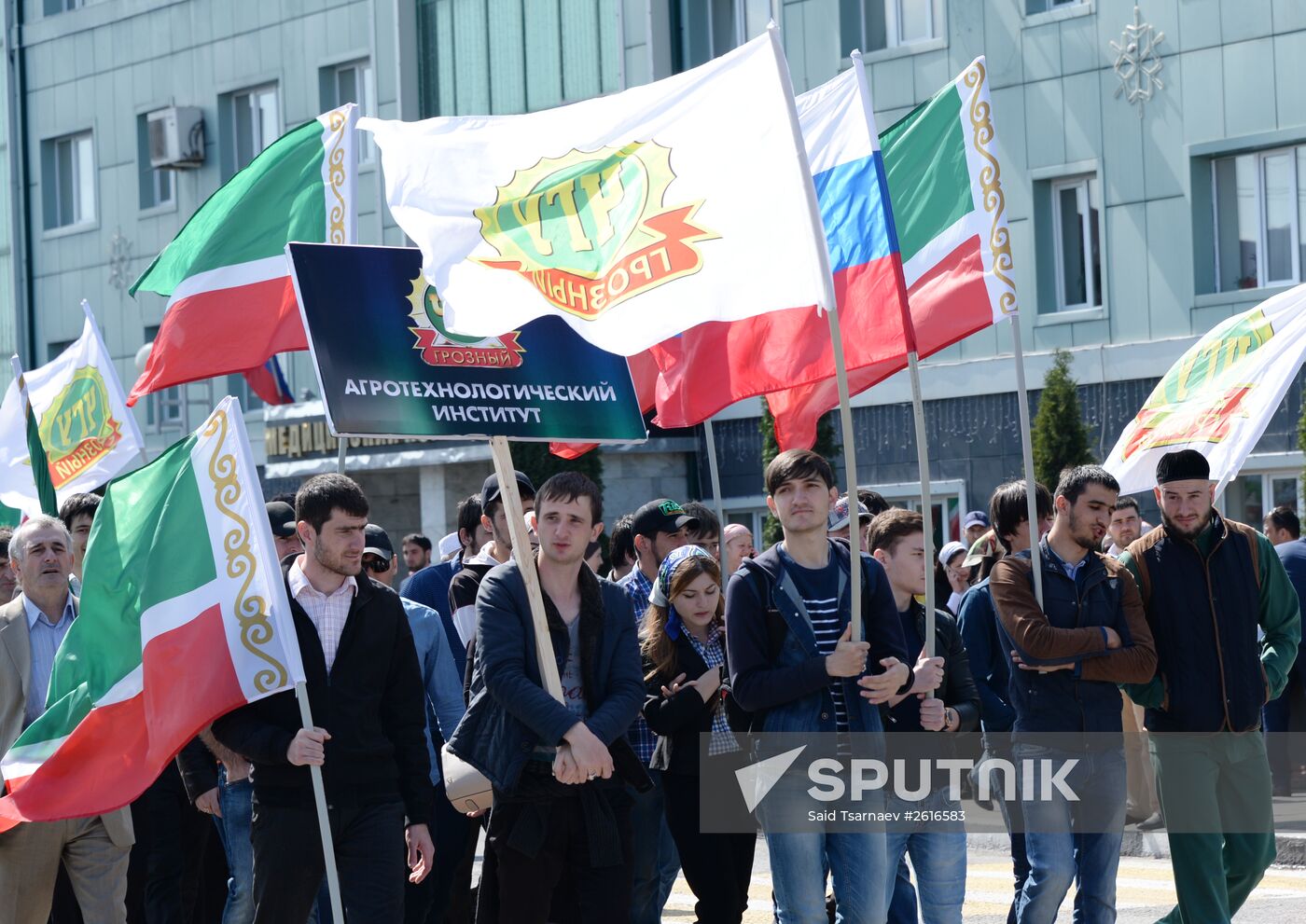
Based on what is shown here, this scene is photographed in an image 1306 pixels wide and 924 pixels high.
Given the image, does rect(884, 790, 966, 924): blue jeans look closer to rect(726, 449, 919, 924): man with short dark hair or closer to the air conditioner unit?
rect(726, 449, 919, 924): man with short dark hair

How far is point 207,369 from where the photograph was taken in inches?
429

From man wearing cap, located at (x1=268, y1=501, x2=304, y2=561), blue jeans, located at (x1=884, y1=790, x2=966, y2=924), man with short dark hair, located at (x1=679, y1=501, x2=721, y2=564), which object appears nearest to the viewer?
blue jeans, located at (x1=884, y1=790, x2=966, y2=924)

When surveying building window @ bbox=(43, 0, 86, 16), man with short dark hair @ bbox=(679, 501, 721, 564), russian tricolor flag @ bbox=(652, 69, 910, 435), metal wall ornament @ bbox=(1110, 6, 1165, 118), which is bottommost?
man with short dark hair @ bbox=(679, 501, 721, 564)

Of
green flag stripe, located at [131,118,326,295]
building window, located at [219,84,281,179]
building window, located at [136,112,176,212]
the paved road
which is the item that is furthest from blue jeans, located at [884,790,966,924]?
building window, located at [136,112,176,212]

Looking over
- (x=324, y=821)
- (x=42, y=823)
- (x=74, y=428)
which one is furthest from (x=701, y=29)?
(x=324, y=821)

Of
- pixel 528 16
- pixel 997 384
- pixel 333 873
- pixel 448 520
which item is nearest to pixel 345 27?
pixel 528 16

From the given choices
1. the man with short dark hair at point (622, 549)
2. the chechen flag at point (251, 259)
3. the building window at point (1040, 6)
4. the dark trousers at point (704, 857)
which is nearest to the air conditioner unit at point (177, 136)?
the building window at point (1040, 6)

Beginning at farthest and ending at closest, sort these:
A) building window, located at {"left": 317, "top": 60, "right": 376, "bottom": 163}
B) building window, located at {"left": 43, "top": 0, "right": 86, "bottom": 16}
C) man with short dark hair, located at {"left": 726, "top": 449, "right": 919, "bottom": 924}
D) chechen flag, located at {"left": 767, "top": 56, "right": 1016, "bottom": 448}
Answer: building window, located at {"left": 43, "top": 0, "right": 86, "bottom": 16} → building window, located at {"left": 317, "top": 60, "right": 376, "bottom": 163} → chechen flag, located at {"left": 767, "top": 56, "right": 1016, "bottom": 448} → man with short dark hair, located at {"left": 726, "top": 449, "right": 919, "bottom": 924}

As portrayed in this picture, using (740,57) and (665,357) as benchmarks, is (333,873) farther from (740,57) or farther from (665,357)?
(740,57)

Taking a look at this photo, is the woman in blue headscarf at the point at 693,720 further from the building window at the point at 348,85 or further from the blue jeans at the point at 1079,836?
the building window at the point at 348,85

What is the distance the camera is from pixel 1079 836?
7.62 meters

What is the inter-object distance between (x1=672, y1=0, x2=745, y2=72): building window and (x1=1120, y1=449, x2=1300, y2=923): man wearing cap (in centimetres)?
1746

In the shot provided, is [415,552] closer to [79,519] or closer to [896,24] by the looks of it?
[896,24]

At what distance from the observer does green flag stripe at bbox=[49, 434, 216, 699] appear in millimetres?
7004
